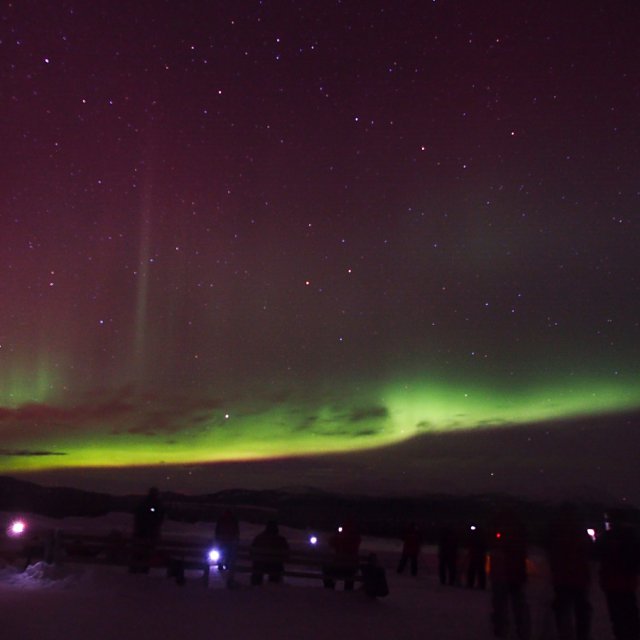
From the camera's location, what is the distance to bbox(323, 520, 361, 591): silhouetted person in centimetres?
1445

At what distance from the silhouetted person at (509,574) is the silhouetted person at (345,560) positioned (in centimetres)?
432

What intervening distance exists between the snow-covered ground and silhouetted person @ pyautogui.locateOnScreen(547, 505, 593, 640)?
355 mm

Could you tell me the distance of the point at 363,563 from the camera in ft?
48.3

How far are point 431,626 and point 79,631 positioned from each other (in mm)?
5007

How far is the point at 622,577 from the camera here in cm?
885

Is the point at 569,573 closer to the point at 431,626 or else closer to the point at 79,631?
the point at 431,626

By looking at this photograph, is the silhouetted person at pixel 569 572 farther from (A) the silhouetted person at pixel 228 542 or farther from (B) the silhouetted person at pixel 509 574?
(A) the silhouetted person at pixel 228 542

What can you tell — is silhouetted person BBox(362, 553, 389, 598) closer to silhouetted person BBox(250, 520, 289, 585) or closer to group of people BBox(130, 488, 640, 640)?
group of people BBox(130, 488, 640, 640)

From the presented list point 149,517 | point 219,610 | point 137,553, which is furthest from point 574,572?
point 149,517

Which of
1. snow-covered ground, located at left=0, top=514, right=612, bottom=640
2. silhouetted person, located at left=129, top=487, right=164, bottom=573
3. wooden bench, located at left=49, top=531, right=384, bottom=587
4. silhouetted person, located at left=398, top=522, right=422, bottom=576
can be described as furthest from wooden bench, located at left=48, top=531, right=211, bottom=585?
silhouetted person, located at left=398, top=522, right=422, bottom=576

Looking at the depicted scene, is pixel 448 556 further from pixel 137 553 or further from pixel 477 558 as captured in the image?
pixel 137 553

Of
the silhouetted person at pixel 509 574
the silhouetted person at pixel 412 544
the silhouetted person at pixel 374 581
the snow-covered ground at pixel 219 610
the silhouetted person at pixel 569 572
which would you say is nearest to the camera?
the silhouetted person at pixel 569 572

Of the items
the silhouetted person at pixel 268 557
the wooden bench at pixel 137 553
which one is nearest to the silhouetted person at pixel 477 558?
the silhouetted person at pixel 268 557

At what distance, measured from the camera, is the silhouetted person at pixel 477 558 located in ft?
57.3
